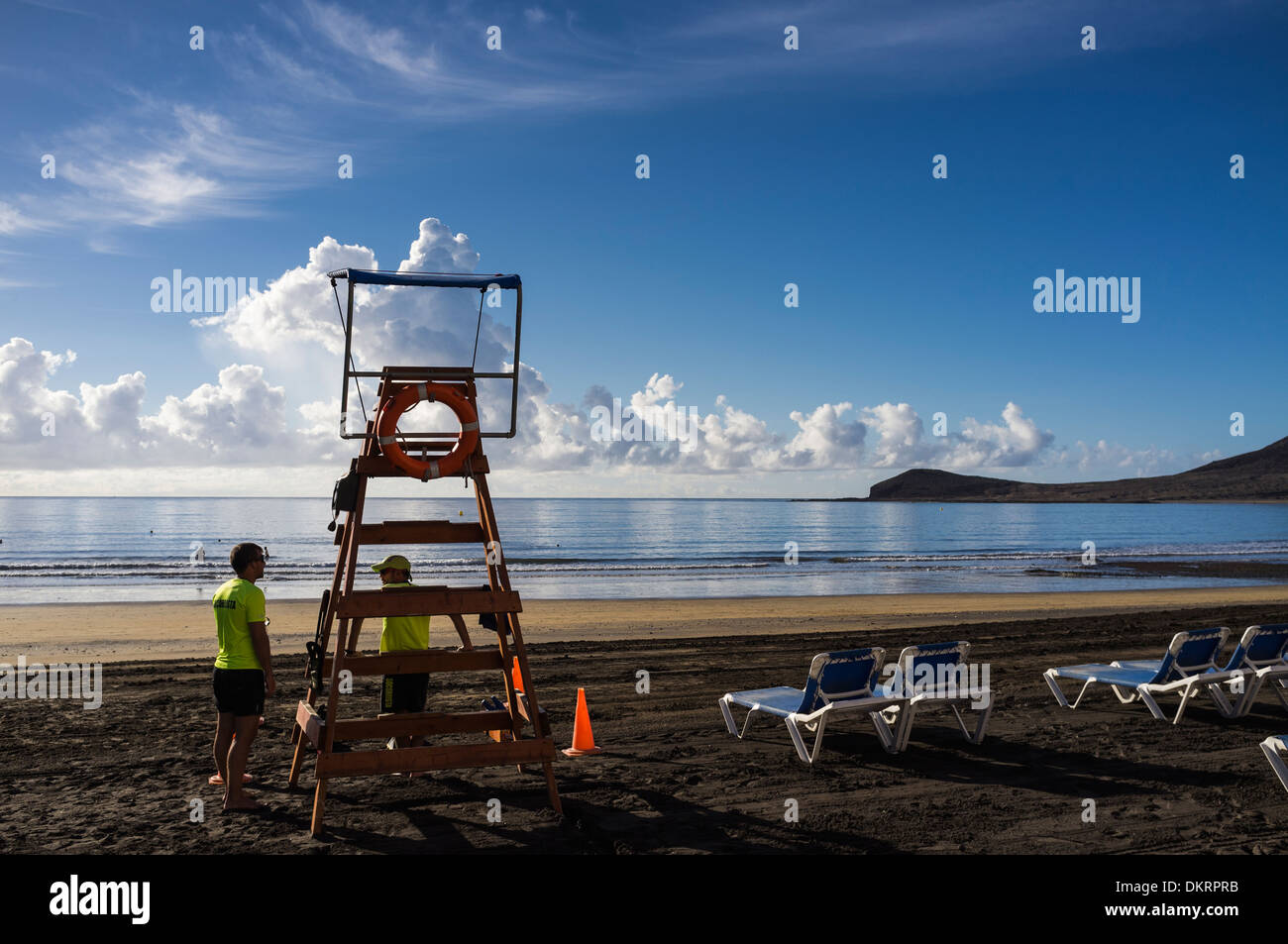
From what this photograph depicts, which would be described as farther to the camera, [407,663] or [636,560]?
[636,560]

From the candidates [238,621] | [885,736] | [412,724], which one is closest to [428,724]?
[412,724]

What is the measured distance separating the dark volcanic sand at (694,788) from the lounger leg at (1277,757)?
0.46 feet

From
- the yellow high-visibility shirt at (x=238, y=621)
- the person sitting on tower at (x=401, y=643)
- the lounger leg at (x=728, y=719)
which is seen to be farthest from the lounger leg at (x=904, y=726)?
the yellow high-visibility shirt at (x=238, y=621)

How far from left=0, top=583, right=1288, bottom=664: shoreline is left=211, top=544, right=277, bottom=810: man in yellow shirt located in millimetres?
7949

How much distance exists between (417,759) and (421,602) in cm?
92

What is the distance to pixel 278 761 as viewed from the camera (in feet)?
22.5

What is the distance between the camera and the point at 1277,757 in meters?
5.93

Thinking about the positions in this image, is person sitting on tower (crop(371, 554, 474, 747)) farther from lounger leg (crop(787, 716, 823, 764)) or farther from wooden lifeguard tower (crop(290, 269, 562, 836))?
lounger leg (crop(787, 716, 823, 764))

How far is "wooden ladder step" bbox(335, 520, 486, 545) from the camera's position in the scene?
5.79 metres

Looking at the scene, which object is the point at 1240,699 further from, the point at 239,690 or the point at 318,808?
the point at 239,690

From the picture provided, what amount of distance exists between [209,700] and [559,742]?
3950mm

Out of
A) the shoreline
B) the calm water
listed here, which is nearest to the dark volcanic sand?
the shoreline
